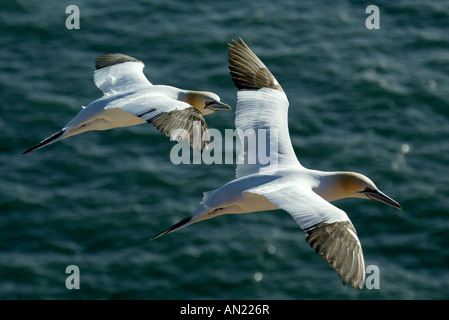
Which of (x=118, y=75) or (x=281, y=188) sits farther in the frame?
(x=118, y=75)

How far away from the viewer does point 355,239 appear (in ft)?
45.1

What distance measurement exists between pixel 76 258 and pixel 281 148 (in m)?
14.9

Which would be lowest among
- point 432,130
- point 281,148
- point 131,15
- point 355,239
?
point 355,239

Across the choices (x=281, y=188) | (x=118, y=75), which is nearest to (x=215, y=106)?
(x=118, y=75)

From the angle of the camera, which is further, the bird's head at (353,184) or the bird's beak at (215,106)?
Result: the bird's beak at (215,106)

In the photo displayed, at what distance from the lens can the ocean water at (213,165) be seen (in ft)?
96.6

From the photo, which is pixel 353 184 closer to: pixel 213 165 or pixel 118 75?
pixel 118 75

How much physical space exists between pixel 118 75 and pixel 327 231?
684 cm

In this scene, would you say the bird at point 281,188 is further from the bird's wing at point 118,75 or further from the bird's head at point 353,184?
the bird's wing at point 118,75

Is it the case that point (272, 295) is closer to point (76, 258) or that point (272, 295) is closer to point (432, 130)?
point (76, 258)

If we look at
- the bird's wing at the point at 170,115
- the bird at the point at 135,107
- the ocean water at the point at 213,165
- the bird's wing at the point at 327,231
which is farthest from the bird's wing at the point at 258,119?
the ocean water at the point at 213,165

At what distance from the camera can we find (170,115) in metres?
16.1

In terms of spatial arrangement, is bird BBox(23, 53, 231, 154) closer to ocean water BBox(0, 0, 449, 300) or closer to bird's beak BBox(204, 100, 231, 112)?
bird's beak BBox(204, 100, 231, 112)
